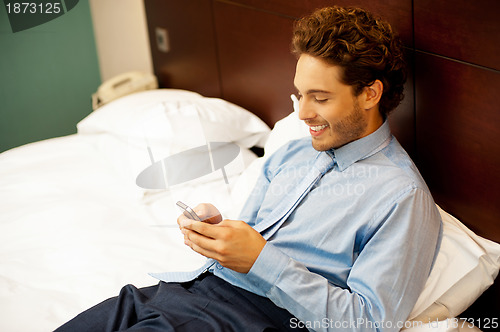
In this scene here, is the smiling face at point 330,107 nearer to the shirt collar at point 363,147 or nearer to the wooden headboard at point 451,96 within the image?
the shirt collar at point 363,147

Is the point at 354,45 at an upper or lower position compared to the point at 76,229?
upper

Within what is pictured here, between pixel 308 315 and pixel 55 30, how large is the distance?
1.81 meters

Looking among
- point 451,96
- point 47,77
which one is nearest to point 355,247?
point 451,96

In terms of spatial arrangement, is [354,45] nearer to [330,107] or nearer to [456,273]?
[330,107]

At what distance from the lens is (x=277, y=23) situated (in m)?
1.93

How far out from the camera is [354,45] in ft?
4.12

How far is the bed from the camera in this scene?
1.30 m

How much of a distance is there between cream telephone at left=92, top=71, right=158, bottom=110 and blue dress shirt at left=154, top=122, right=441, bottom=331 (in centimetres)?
149

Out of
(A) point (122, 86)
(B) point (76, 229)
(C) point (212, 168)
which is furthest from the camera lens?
(A) point (122, 86)

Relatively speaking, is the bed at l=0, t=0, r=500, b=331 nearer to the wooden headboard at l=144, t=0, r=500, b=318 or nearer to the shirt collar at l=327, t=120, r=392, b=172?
the wooden headboard at l=144, t=0, r=500, b=318

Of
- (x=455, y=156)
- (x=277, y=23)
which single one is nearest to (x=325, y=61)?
(x=455, y=156)

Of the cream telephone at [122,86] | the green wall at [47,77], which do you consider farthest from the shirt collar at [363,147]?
the cream telephone at [122,86]

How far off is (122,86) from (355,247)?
1.81m

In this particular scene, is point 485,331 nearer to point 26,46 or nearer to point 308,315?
point 308,315
